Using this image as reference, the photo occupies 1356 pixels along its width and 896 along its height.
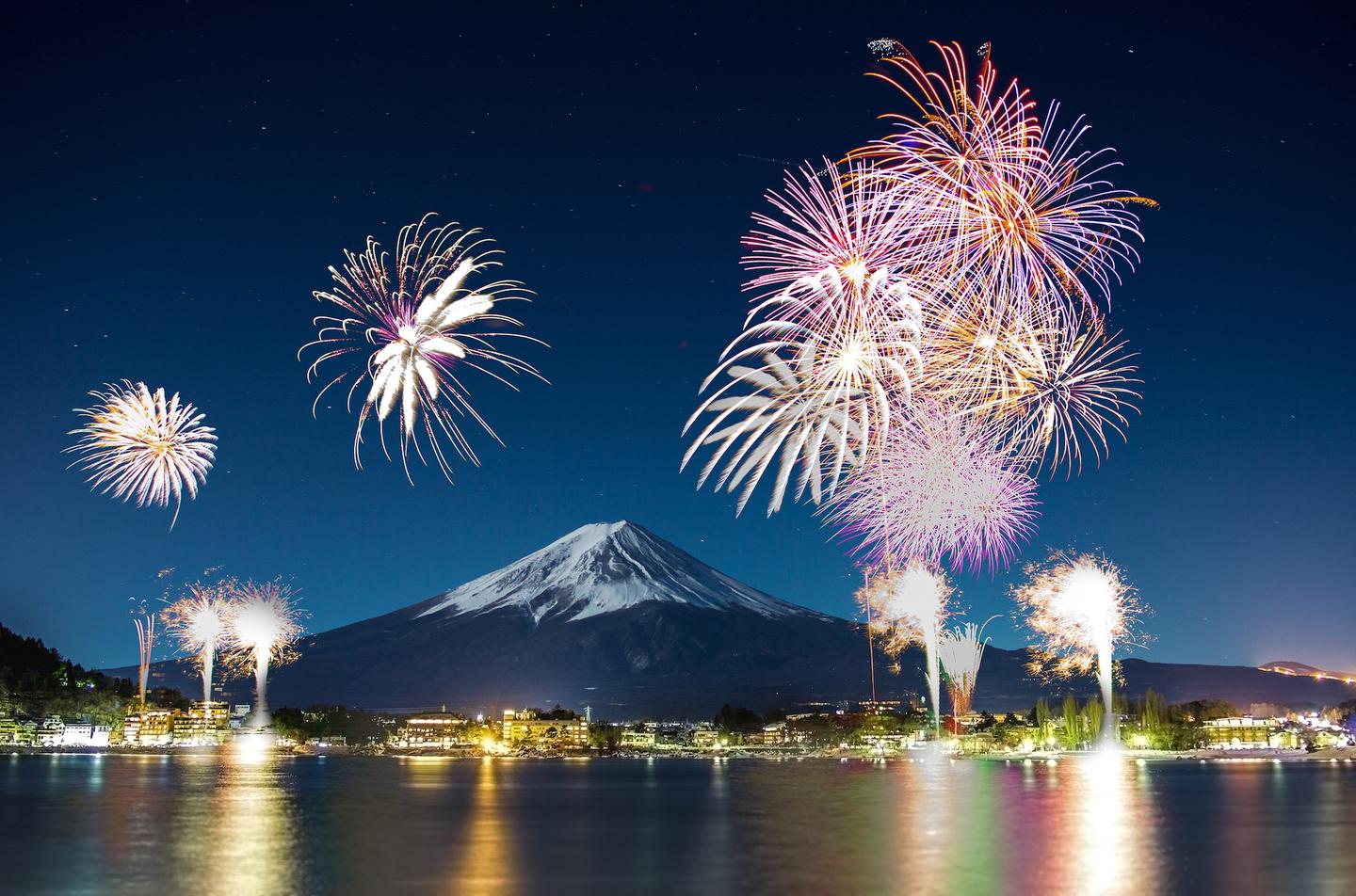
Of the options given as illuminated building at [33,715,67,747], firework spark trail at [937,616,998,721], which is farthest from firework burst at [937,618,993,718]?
illuminated building at [33,715,67,747]

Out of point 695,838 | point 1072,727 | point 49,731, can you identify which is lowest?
point 49,731

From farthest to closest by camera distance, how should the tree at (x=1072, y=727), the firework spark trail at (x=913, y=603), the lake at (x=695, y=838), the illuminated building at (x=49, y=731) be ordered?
the illuminated building at (x=49, y=731) → the tree at (x=1072, y=727) → the firework spark trail at (x=913, y=603) → the lake at (x=695, y=838)

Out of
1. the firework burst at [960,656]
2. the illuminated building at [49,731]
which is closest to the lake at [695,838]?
the firework burst at [960,656]

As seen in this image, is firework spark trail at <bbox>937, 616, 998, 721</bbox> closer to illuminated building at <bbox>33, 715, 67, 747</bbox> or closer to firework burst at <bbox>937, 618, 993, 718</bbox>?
firework burst at <bbox>937, 618, 993, 718</bbox>

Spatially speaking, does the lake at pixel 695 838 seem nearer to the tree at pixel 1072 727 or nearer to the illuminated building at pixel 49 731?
the tree at pixel 1072 727

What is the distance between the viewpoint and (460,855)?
52531 mm

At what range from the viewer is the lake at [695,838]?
4169 cm

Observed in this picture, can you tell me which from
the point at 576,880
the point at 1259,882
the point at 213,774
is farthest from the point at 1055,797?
the point at 213,774

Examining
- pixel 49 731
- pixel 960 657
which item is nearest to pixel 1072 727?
pixel 960 657

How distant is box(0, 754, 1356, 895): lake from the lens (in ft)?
137

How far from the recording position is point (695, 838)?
206ft

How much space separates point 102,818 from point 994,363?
57.8 metres

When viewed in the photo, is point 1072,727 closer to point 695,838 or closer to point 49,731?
point 695,838

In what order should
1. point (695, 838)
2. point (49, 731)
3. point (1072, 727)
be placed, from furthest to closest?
point (49, 731) → point (1072, 727) → point (695, 838)
